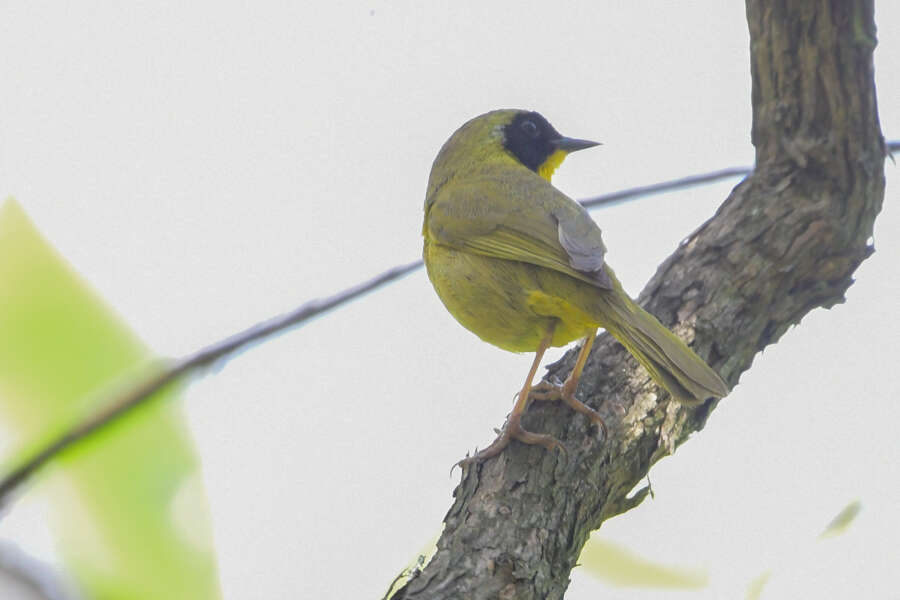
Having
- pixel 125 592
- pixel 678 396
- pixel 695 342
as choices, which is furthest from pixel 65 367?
pixel 695 342

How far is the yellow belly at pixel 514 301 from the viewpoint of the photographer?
3709mm

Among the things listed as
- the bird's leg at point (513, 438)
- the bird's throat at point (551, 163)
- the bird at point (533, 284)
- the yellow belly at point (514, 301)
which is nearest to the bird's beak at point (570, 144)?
the bird's throat at point (551, 163)

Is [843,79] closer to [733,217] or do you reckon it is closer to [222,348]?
[733,217]

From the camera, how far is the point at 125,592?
2.27 feet

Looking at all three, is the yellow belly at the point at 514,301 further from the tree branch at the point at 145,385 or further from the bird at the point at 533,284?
the tree branch at the point at 145,385

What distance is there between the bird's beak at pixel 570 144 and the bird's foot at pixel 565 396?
5.77ft

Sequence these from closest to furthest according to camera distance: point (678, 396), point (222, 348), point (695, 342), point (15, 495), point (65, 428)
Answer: point (15, 495) → point (65, 428) → point (222, 348) → point (678, 396) → point (695, 342)

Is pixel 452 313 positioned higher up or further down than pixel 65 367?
higher up

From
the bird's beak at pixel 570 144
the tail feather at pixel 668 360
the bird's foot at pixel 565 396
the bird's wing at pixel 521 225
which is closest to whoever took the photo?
the tail feather at pixel 668 360

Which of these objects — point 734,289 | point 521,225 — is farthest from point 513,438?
point 734,289

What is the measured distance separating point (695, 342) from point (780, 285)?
1.66ft

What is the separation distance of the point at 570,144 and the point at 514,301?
1703mm

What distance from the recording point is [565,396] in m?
3.73

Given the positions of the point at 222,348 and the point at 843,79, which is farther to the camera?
the point at 843,79
